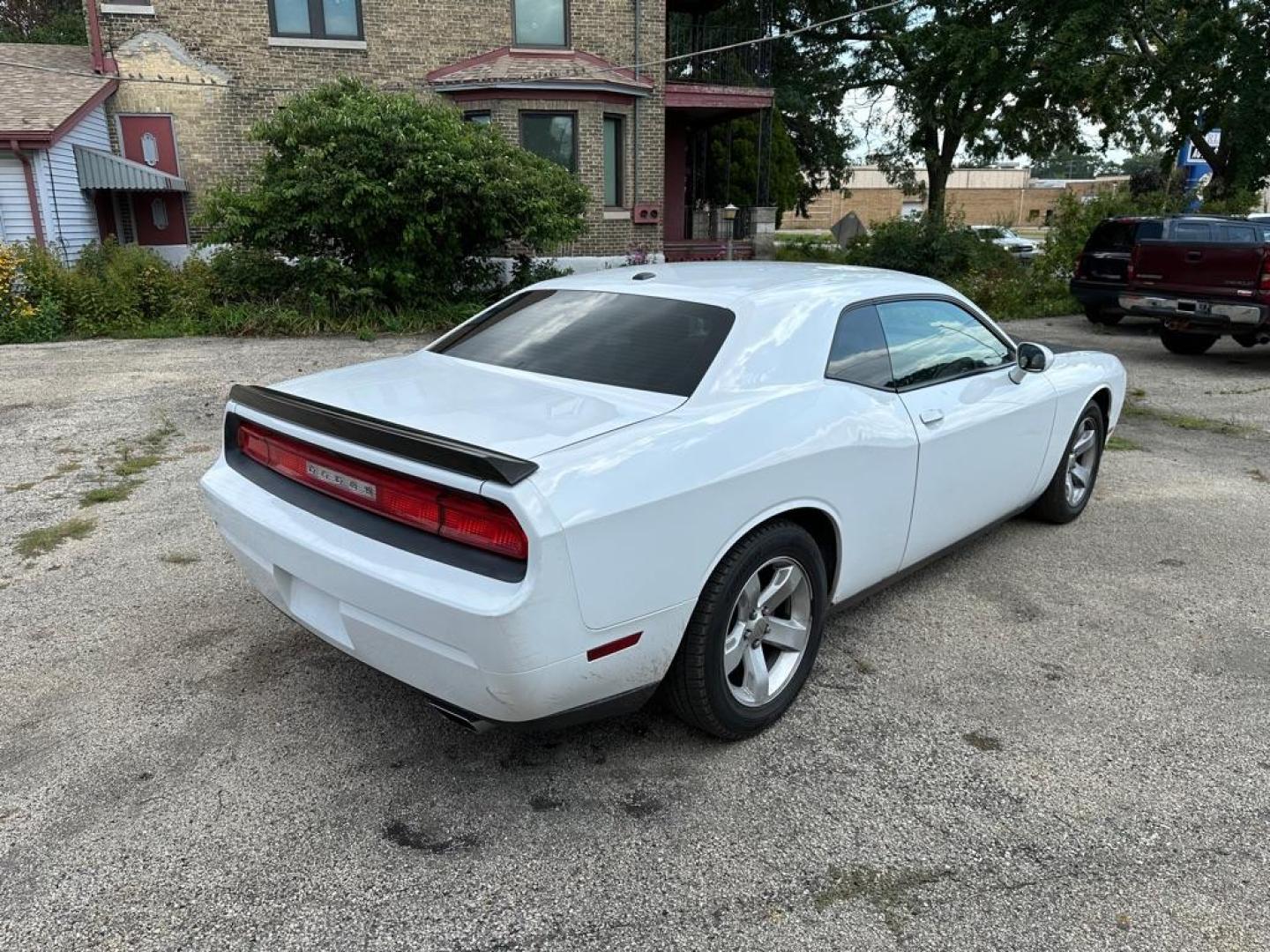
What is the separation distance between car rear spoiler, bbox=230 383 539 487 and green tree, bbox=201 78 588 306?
9.38 m

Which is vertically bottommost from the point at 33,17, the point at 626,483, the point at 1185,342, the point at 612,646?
the point at 1185,342

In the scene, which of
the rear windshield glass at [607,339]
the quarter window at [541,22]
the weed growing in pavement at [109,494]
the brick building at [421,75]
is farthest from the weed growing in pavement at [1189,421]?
the quarter window at [541,22]

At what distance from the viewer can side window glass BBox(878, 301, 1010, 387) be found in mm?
3727

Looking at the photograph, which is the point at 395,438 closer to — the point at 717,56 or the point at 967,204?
the point at 717,56

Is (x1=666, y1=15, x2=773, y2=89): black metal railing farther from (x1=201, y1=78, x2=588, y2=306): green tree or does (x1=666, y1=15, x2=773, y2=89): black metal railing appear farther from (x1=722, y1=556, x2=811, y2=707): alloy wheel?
(x1=722, y1=556, x2=811, y2=707): alloy wheel

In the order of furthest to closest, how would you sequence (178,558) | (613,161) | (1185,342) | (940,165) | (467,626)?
(940,165) < (613,161) < (1185,342) < (178,558) < (467,626)

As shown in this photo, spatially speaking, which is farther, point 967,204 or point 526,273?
point 967,204

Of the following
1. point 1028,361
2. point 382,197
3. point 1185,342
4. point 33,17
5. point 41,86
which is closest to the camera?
point 1028,361

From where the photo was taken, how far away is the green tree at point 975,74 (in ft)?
58.7

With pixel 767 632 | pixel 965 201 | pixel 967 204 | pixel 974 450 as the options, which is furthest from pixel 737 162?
pixel 967 204

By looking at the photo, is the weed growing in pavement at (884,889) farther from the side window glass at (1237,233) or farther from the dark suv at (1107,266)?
the dark suv at (1107,266)

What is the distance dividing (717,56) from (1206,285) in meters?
14.1

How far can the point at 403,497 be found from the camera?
2.61 meters

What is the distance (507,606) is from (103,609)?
8.77 ft
